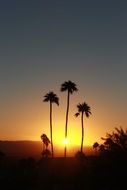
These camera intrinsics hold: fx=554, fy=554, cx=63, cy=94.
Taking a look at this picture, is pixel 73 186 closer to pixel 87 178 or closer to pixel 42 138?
pixel 87 178

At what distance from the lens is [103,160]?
30500 mm

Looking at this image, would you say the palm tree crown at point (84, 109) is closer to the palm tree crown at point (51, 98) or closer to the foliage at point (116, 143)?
the palm tree crown at point (51, 98)

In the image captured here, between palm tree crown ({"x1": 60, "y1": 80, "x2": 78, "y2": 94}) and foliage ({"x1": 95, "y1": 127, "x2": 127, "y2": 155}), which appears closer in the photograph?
foliage ({"x1": 95, "y1": 127, "x2": 127, "y2": 155})

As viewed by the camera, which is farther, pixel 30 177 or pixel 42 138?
pixel 42 138

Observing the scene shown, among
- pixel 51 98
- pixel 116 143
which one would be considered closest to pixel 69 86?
pixel 51 98

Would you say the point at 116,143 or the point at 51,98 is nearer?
the point at 116,143

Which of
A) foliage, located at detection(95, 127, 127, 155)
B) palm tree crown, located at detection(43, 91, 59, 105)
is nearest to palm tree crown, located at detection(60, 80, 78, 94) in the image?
palm tree crown, located at detection(43, 91, 59, 105)

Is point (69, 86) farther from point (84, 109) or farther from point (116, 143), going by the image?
point (116, 143)

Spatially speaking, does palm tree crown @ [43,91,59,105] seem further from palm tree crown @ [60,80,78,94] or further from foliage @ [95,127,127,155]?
foliage @ [95,127,127,155]

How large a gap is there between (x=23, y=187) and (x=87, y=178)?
15.1 metres

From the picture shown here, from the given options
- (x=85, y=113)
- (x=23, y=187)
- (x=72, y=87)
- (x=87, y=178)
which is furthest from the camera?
(x=85, y=113)

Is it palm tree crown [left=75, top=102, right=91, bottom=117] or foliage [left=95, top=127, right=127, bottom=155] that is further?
palm tree crown [left=75, top=102, right=91, bottom=117]

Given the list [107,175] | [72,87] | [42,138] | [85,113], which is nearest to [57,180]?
[107,175]

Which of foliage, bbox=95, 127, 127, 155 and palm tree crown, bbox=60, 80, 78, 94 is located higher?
palm tree crown, bbox=60, 80, 78, 94
